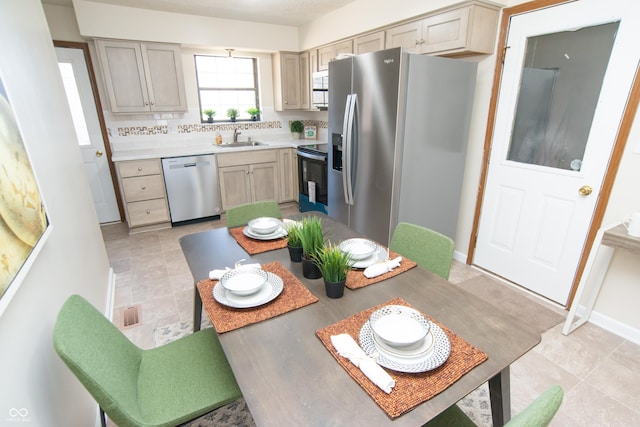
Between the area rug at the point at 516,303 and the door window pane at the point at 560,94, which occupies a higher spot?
the door window pane at the point at 560,94

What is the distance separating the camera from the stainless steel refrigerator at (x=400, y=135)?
2383 millimetres

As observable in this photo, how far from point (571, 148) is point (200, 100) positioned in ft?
13.6

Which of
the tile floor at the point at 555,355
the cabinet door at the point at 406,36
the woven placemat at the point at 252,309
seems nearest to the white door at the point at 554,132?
the tile floor at the point at 555,355

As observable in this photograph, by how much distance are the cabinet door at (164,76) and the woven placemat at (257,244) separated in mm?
2864

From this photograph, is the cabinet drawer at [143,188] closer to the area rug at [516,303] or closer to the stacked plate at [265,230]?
the stacked plate at [265,230]

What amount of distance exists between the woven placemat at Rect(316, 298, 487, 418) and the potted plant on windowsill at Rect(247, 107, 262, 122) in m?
4.14

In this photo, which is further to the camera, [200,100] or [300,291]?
[200,100]

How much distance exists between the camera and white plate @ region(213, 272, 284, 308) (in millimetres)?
1164

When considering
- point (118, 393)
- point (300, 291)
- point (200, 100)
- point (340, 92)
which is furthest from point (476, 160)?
point (200, 100)

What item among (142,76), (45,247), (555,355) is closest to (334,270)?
(45,247)

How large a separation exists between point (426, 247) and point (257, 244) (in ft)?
2.84

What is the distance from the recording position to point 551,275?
97.9 inches

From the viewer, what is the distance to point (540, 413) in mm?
686

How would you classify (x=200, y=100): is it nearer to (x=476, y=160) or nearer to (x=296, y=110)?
(x=296, y=110)
